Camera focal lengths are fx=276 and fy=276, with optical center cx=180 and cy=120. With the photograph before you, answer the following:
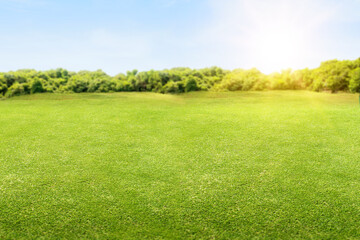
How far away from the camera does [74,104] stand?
10977 millimetres

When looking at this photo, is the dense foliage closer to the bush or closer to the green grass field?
the bush

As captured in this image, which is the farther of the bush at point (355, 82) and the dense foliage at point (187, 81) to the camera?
the dense foliage at point (187, 81)

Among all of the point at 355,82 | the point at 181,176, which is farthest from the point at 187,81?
the point at 181,176

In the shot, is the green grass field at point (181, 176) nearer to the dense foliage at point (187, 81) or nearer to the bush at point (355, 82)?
the dense foliage at point (187, 81)

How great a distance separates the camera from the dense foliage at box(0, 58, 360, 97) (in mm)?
14145

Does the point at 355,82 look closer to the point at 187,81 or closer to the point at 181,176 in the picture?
the point at 187,81

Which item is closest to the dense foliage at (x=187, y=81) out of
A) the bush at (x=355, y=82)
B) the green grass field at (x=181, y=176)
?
the bush at (x=355, y=82)

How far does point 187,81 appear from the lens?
568 inches

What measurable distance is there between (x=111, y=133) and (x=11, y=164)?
7.76ft

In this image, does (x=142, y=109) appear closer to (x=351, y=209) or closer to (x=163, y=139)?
(x=163, y=139)

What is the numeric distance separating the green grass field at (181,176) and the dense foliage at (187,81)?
567 cm

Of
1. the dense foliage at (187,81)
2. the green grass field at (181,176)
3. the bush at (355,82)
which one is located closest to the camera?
the green grass field at (181,176)

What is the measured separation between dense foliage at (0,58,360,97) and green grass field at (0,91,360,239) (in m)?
5.67

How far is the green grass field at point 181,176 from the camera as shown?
376 centimetres
